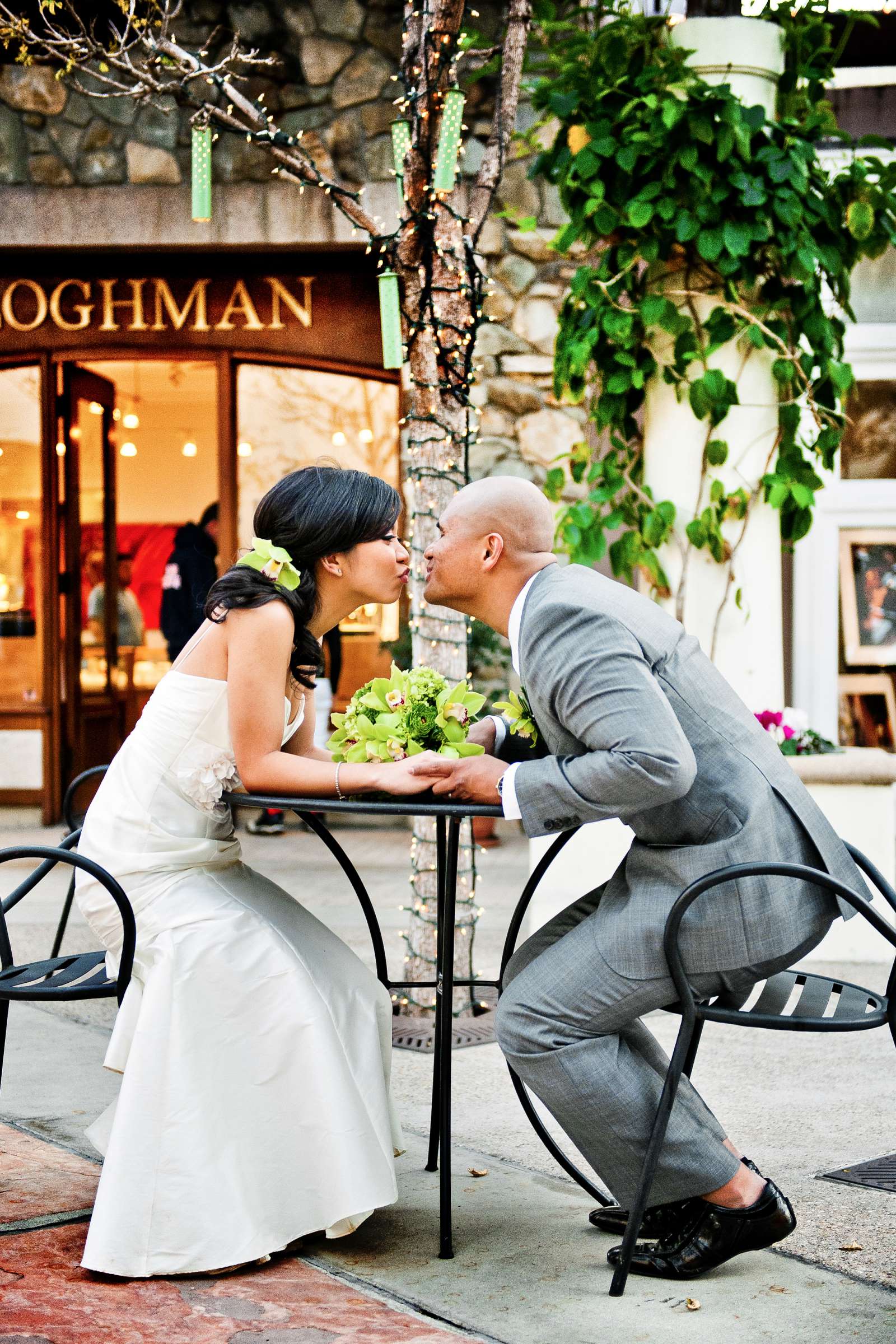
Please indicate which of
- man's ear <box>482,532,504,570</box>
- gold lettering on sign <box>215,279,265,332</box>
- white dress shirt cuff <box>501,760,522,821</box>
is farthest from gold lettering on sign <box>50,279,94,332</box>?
white dress shirt cuff <box>501,760,522,821</box>

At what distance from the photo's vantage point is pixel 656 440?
5984 millimetres

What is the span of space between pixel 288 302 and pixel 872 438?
3.57m

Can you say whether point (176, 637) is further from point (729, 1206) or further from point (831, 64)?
point (729, 1206)

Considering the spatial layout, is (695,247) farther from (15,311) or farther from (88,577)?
(88,577)

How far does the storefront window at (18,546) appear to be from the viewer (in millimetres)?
8992

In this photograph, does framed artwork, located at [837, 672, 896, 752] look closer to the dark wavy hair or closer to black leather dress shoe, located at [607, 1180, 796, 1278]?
the dark wavy hair

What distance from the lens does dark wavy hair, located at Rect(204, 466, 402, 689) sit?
3125 millimetres

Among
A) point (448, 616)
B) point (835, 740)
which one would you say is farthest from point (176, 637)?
point (448, 616)

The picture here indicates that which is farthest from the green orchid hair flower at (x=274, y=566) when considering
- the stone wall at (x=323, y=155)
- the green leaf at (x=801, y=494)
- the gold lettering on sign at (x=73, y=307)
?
the gold lettering on sign at (x=73, y=307)

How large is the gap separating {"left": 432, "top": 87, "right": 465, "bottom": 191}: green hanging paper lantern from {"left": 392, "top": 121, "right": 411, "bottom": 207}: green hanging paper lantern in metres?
0.14

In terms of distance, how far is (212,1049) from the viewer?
2793 mm

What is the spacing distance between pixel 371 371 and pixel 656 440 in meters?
3.25

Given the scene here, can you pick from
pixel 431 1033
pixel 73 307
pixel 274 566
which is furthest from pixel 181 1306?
pixel 73 307

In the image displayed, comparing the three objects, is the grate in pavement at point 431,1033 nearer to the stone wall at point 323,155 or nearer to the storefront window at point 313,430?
the stone wall at point 323,155
